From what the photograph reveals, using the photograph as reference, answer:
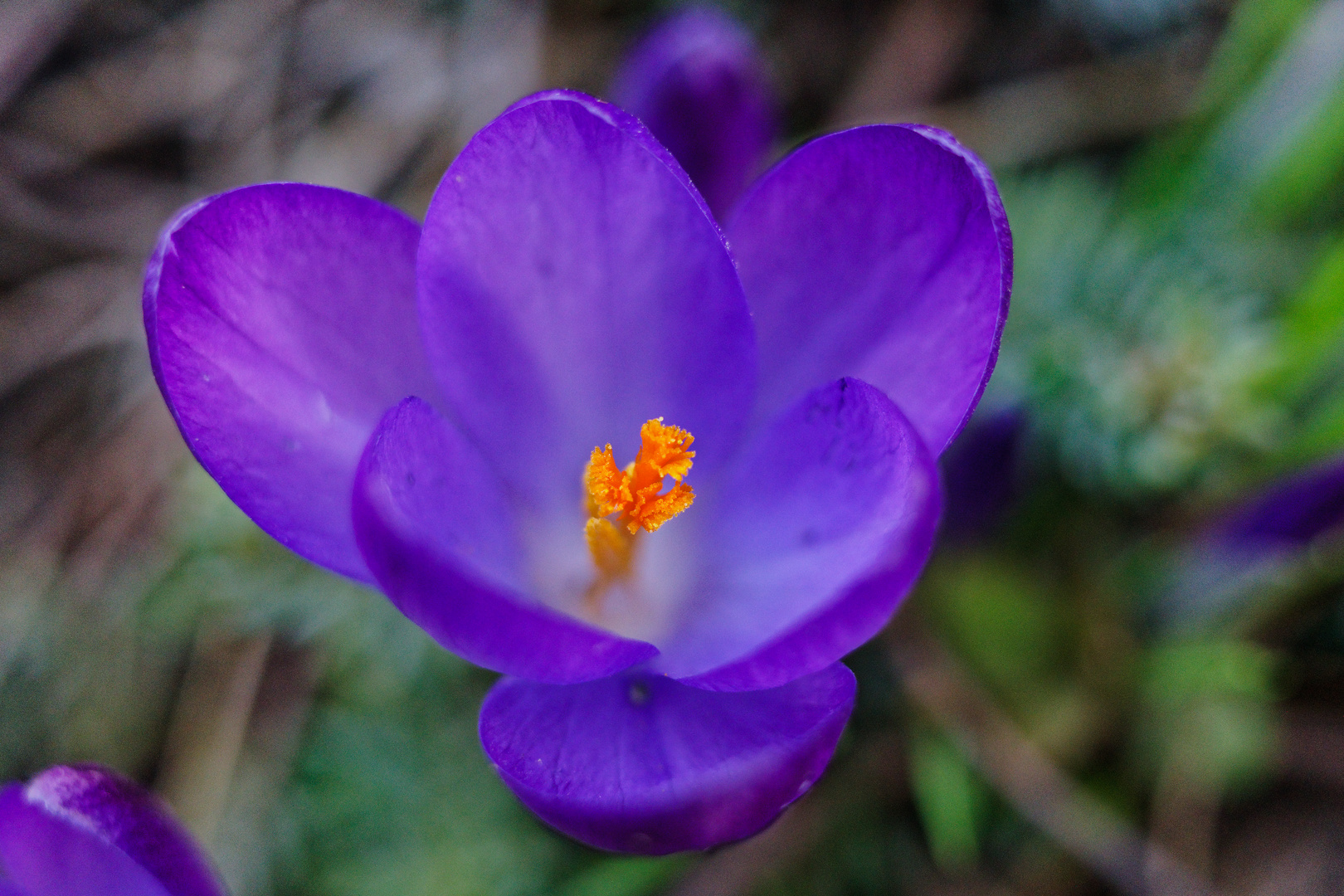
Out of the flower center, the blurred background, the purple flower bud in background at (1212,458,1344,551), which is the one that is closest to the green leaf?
the blurred background

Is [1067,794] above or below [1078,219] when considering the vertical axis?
below

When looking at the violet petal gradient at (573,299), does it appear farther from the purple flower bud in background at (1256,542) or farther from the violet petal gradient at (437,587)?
the purple flower bud in background at (1256,542)

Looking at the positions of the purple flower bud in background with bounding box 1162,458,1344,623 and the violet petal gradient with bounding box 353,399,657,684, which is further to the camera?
the purple flower bud in background with bounding box 1162,458,1344,623

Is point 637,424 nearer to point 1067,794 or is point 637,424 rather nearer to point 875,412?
point 875,412

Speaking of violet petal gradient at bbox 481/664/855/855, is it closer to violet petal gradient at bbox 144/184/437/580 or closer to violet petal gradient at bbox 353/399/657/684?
violet petal gradient at bbox 353/399/657/684

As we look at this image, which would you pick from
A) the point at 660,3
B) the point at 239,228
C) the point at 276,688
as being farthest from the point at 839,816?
the point at 660,3

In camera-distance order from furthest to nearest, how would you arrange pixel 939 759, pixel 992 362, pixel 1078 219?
pixel 1078 219
pixel 939 759
pixel 992 362

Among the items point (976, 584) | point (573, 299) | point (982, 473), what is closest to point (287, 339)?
point (573, 299)
